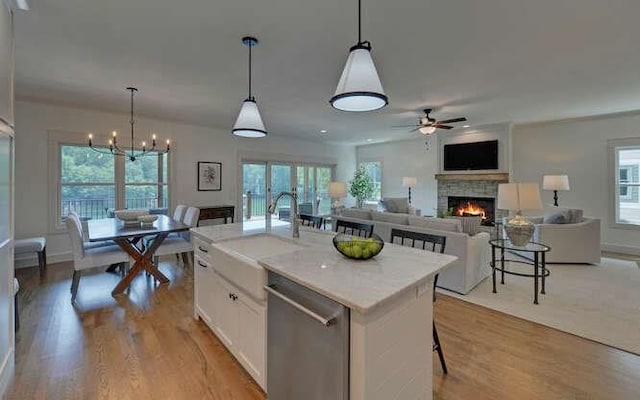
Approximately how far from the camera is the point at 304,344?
143 cm

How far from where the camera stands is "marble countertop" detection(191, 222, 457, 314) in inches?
48.5

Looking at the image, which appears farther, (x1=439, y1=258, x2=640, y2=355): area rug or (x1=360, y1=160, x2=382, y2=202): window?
(x1=360, y1=160, x2=382, y2=202): window

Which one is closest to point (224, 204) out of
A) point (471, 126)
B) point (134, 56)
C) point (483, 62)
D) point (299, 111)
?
point (299, 111)

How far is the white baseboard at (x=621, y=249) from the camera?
17.2ft

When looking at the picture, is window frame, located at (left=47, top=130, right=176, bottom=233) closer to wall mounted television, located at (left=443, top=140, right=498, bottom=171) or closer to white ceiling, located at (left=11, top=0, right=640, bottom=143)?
white ceiling, located at (left=11, top=0, right=640, bottom=143)

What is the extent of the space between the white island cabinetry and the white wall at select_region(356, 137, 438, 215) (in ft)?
21.4

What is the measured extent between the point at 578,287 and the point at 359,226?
3.13 m

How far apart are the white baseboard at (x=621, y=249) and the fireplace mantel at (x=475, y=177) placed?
2097 mm

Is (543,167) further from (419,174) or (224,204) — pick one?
(224,204)

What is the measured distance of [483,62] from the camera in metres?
3.02

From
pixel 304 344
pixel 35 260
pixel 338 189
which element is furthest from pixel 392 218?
pixel 35 260

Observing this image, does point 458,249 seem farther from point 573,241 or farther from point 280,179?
point 280,179

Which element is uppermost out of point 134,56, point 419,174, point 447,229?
point 134,56

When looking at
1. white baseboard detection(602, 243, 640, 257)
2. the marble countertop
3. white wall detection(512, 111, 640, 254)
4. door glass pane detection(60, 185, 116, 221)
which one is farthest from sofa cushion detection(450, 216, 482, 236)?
door glass pane detection(60, 185, 116, 221)
